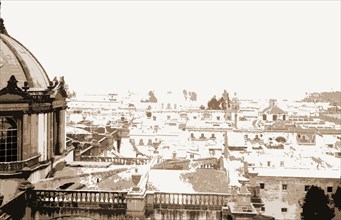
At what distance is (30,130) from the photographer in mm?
19516

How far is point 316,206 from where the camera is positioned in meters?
47.8

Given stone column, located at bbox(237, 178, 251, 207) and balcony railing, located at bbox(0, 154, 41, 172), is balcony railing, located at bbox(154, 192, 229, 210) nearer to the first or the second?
stone column, located at bbox(237, 178, 251, 207)

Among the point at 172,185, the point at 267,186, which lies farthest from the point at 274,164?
the point at 172,185

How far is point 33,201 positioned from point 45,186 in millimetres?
1671

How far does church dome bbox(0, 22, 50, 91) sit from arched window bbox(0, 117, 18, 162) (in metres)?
1.64

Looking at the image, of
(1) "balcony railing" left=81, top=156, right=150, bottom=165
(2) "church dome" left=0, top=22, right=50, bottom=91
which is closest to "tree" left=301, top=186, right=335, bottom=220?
(1) "balcony railing" left=81, top=156, right=150, bottom=165

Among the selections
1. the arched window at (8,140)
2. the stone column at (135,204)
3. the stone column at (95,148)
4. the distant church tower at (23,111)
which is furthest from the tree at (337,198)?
the arched window at (8,140)

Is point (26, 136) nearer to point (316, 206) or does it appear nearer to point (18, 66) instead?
point (18, 66)

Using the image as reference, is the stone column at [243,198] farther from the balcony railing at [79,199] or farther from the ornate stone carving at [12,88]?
the ornate stone carving at [12,88]

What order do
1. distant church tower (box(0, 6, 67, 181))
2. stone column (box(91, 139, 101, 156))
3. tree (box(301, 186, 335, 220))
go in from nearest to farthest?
distant church tower (box(0, 6, 67, 181))
stone column (box(91, 139, 101, 156))
tree (box(301, 186, 335, 220))

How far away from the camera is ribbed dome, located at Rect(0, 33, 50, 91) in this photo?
64.7 feet

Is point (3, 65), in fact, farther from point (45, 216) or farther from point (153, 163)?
point (153, 163)

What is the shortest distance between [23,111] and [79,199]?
500cm

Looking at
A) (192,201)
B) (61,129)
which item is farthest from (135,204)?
(61,129)
